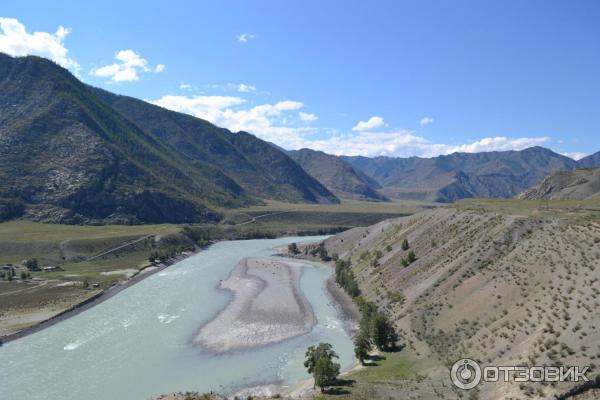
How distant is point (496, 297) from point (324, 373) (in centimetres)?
2501

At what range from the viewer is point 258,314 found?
84.2m

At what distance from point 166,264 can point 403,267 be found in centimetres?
7507

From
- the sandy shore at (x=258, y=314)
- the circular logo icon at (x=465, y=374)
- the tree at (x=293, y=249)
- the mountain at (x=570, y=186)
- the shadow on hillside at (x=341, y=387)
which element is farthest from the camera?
the tree at (x=293, y=249)

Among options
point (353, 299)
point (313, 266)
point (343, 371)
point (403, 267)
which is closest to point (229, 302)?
point (353, 299)

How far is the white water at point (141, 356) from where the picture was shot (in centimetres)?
5441

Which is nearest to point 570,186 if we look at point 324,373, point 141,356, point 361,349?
point 361,349

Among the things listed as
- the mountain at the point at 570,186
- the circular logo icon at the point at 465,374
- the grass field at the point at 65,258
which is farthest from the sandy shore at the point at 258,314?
the mountain at the point at 570,186

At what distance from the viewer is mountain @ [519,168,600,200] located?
14362 centimetres

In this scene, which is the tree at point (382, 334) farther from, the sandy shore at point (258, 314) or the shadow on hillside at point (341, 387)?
the sandy shore at point (258, 314)

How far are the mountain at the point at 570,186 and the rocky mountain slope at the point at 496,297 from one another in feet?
214

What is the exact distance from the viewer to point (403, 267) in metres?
91.5

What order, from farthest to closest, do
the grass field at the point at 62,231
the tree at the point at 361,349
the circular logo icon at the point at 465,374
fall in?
the grass field at the point at 62,231 → the tree at the point at 361,349 → the circular logo icon at the point at 465,374

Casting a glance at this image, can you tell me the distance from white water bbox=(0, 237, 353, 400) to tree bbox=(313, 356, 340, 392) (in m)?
7.26

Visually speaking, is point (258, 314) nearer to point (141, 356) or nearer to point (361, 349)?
point (141, 356)
